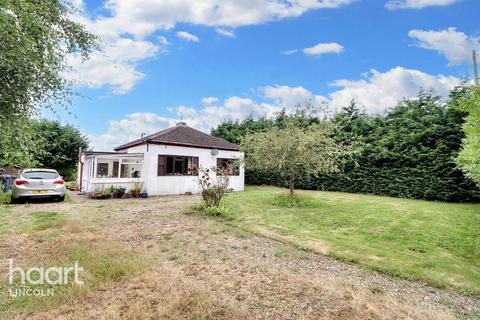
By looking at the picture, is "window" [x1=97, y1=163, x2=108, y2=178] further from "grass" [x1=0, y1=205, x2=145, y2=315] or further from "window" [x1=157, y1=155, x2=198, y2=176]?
"grass" [x1=0, y1=205, x2=145, y2=315]

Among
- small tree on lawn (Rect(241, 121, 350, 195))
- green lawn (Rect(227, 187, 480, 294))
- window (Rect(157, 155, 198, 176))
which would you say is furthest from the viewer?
window (Rect(157, 155, 198, 176))

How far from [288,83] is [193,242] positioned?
14.2m

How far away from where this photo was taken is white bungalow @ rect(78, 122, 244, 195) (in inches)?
607

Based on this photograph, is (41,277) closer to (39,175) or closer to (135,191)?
(39,175)

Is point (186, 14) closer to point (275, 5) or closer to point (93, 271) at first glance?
point (275, 5)

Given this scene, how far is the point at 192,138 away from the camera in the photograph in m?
18.1

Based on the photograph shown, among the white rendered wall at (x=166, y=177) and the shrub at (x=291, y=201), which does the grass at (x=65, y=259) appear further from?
the shrub at (x=291, y=201)

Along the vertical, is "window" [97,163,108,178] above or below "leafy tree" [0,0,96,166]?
below

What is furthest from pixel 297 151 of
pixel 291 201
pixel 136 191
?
pixel 136 191

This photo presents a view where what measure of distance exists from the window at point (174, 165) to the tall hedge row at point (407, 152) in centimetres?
650

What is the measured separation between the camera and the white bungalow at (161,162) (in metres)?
15.4

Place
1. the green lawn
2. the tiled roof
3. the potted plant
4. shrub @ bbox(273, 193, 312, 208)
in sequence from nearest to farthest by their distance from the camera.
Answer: the green lawn, shrub @ bbox(273, 193, 312, 208), the potted plant, the tiled roof

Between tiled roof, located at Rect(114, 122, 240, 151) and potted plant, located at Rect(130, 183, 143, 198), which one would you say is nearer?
potted plant, located at Rect(130, 183, 143, 198)

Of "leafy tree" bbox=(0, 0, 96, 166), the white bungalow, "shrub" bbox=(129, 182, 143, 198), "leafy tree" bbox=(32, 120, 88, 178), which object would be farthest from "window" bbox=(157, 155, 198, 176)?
"leafy tree" bbox=(32, 120, 88, 178)
